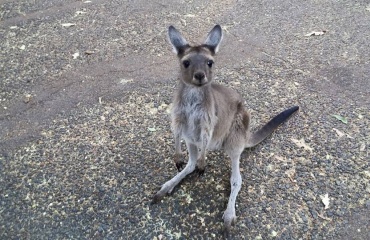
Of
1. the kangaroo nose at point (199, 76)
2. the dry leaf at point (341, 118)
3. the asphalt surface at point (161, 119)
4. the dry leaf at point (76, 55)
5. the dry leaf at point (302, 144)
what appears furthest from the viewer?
the dry leaf at point (76, 55)

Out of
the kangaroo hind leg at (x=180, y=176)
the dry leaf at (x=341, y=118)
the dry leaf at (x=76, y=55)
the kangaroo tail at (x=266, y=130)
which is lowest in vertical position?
the dry leaf at (x=76, y=55)

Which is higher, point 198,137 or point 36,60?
point 198,137

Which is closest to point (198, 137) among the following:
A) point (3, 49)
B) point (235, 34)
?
point (235, 34)

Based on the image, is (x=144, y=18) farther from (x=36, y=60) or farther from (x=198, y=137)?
(x=198, y=137)

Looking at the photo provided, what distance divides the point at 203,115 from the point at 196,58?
16.2 inches

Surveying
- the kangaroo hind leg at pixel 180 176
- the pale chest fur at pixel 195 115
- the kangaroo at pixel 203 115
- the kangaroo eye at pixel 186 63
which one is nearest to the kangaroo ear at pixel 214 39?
the kangaroo at pixel 203 115

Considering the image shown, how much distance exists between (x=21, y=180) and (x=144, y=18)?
3.03 m

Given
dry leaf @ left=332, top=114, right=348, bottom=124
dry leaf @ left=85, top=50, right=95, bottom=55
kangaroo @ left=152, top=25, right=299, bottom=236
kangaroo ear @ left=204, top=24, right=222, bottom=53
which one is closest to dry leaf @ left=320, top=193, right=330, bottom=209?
kangaroo @ left=152, top=25, right=299, bottom=236

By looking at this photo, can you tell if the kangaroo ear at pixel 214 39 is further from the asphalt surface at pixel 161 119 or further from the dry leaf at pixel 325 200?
the dry leaf at pixel 325 200

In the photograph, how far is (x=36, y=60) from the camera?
4.85 metres

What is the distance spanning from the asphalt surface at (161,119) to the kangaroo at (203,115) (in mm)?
138

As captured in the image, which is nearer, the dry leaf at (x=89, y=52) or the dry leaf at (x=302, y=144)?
the dry leaf at (x=302, y=144)

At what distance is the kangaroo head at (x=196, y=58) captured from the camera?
275 centimetres

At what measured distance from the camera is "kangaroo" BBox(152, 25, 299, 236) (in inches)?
112
